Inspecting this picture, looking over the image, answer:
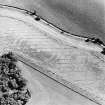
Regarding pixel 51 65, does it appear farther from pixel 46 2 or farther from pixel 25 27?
pixel 46 2

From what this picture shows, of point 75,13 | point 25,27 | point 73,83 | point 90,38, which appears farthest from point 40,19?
point 73,83

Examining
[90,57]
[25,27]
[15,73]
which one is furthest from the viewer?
[25,27]

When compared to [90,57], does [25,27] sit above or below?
above

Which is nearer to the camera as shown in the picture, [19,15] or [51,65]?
[51,65]

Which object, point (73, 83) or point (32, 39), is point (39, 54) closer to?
point (32, 39)

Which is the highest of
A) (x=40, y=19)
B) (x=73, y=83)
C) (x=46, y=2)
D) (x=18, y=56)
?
(x=46, y=2)

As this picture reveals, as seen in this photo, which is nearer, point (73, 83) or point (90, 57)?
point (73, 83)

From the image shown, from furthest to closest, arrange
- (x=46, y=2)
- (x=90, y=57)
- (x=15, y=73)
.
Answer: (x=46, y=2) → (x=90, y=57) → (x=15, y=73)

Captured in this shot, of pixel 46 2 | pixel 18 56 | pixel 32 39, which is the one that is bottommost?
pixel 18 56

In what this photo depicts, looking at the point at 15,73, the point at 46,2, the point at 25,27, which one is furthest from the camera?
the point at 46,2
